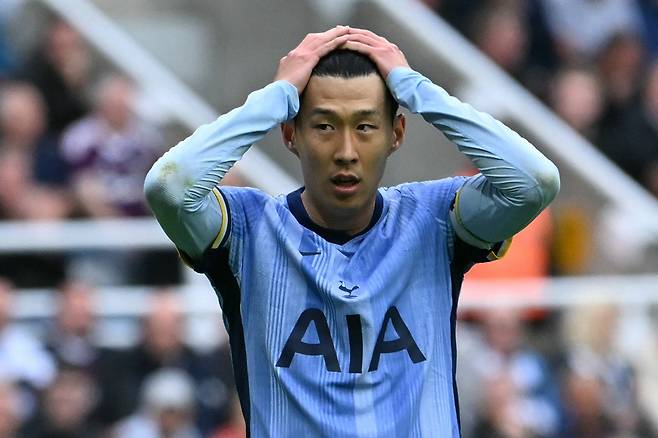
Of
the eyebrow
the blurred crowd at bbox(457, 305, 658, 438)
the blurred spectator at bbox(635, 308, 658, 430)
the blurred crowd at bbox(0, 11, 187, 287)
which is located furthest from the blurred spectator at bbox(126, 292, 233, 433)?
the eyebrow

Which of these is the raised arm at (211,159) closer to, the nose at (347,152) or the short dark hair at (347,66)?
the short dark hair at (347,66)

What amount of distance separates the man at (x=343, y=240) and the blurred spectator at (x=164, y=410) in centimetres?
473

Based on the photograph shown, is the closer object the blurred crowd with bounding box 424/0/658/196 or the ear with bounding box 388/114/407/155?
the ear with bounding box 388/114/407/155

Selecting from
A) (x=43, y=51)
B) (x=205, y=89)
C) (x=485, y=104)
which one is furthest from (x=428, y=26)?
(x=43, y=51)

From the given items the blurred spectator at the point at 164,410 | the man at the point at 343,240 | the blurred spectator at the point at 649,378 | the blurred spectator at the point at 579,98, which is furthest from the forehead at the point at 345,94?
the blurred spectator at the point at 579,98

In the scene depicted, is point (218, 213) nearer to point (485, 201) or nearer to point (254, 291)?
point (254, 291)

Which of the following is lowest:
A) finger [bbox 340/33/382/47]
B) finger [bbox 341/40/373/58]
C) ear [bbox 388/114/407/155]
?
ear [bbox 388/114/407/155]

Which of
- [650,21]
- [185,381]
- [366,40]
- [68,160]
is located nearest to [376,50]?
[366,40]

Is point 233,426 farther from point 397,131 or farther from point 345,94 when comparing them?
point 345,94

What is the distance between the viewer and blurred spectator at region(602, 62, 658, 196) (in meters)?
12.3

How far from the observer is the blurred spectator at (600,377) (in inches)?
395

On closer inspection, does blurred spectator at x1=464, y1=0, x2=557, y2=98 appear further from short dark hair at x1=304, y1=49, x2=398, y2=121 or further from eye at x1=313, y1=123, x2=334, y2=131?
eye at x1=313, y1=123, x2=334, y2=131

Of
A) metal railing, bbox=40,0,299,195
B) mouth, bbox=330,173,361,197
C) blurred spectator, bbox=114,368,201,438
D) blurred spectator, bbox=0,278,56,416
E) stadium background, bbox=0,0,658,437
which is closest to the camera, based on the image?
mouth, bbox=330,173,361,197

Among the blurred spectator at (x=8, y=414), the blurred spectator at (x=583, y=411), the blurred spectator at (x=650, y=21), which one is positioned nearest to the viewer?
the blurred spectator at (x=8, y=414)
